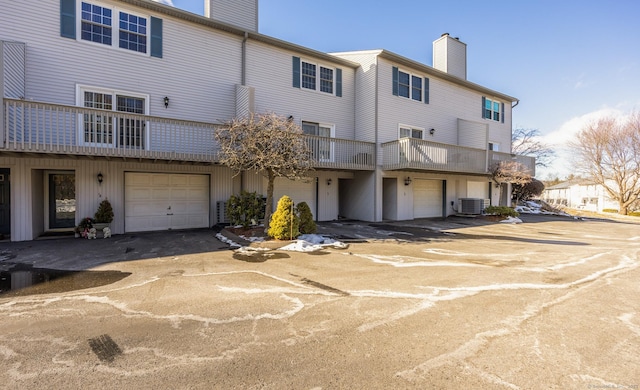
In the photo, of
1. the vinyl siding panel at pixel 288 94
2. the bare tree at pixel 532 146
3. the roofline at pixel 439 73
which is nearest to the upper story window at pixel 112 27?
the vinyl siding panel at pixel 288 94

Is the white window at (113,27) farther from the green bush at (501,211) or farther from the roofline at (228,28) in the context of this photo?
the green bush at (501,211)

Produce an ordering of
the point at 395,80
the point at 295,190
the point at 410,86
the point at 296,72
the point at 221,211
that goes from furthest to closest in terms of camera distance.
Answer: the point at 410,86 < the point at 395,80 < the point at 295,190 < the point at 296,72 < the point at 221,211

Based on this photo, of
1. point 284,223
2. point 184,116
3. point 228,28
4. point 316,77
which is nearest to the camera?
point 284,223

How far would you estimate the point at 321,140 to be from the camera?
12.2 meters

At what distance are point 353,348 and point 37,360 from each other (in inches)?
116

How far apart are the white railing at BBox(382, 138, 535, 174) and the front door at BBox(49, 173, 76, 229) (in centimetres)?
1192

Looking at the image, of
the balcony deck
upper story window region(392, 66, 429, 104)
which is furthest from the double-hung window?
the balcony deck

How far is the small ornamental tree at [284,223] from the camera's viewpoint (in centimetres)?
857

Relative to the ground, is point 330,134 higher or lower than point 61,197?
higher

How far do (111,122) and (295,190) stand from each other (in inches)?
280

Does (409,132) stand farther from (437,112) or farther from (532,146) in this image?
(532,146)

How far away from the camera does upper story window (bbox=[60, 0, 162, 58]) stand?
9023 mm

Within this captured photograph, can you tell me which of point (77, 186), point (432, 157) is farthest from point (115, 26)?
point (432, 157)

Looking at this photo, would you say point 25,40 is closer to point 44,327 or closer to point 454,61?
point 44,327
